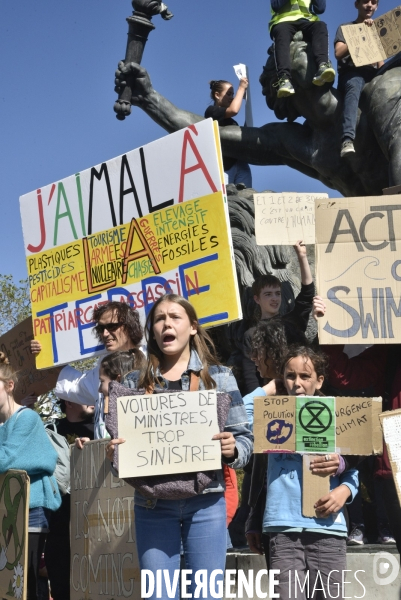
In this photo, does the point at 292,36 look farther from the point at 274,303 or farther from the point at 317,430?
the point at 317,430

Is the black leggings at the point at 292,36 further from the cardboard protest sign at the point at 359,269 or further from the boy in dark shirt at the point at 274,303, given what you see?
the cardboard protest sign at the point at 359,269

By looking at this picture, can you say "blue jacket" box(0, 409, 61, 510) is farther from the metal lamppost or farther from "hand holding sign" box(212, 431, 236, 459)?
the metal lamppost

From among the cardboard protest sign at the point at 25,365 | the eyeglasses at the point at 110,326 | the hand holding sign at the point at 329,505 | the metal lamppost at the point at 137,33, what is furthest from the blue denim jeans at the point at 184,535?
the metal lamppost at the point at 137,33

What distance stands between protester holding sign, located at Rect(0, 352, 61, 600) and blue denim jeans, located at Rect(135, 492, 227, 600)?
1256 millimetres

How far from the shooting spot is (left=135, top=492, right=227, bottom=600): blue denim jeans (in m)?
3.56

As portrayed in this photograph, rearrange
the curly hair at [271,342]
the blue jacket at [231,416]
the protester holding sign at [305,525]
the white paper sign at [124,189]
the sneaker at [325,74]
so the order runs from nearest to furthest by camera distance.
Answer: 1. the blue jacket at [231,416]
2. the protester holding sign at [305,525]
3. the curly hair at [271,342]
4. the white paper sign at [124,189]
5. the sneaker at [325,74]

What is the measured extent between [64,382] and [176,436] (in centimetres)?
204

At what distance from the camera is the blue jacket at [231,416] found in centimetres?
368

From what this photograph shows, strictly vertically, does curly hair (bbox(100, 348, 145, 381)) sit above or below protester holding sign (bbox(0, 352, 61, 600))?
above

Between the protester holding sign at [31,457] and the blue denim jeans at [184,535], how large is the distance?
1256 mm

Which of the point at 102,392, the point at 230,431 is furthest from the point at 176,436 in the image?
the point at 102,392

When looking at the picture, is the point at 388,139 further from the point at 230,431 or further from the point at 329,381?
the point at 230,431

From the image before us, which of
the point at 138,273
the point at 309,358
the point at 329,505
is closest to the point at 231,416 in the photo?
the point at 329,505

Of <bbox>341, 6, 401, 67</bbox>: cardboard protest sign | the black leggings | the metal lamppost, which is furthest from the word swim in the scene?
the metal lamppost
